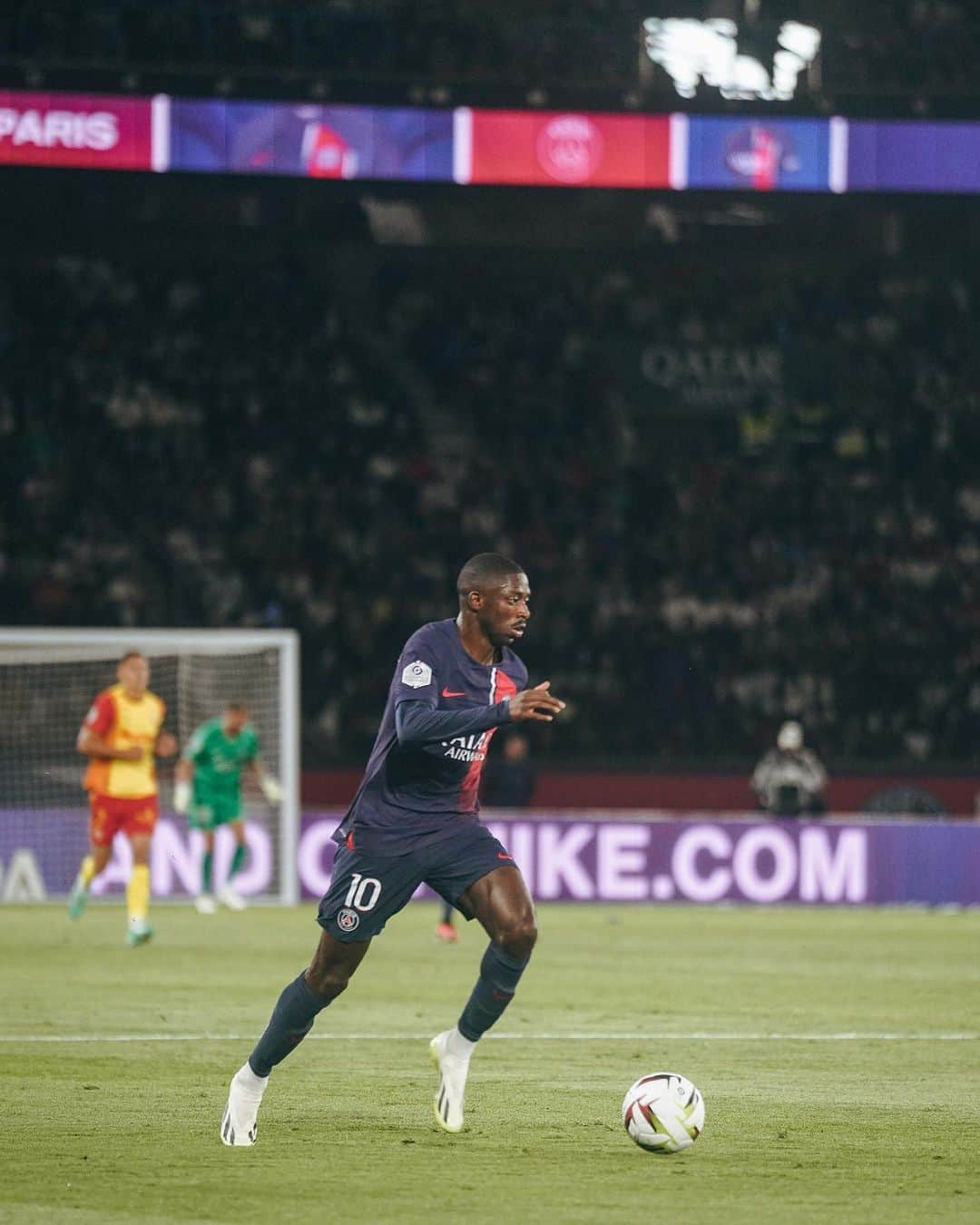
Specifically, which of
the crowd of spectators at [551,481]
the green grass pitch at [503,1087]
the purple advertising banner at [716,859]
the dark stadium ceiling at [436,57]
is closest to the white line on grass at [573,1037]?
the green grass pitch at [503,1087]

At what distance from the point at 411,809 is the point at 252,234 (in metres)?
24.0

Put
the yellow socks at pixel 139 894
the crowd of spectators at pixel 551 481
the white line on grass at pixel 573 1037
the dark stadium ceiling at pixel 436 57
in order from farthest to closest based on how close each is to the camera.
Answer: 1. the crowd of spectators at pixel 551 481
2. the dark stadium ceiling at pixel 436 57
3. the yellow socks at pixel 139 894
4. the white line on grass at pixel 573 1037

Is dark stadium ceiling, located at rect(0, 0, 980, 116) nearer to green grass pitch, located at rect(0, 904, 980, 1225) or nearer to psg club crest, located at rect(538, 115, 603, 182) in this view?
psg club crest, located at rect(538, 115, 603, 182)

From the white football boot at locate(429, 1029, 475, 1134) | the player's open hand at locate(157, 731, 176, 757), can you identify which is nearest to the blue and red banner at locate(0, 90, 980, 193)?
the player's open hand at locate(157, 731, 176, 757)

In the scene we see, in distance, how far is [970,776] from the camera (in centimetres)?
2695

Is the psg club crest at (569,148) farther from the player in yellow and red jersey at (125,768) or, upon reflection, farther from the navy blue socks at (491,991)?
the navy blue socks at (491,991)

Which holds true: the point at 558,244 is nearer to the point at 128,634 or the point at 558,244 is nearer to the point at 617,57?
the point at 617,57

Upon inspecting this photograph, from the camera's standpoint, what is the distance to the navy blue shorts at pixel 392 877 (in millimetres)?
7469

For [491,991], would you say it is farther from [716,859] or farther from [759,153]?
[759,153]

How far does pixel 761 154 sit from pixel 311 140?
5362 mm

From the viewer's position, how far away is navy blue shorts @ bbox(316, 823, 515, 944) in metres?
7.47

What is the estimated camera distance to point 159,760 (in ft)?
78.1

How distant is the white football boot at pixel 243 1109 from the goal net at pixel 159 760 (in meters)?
14.7

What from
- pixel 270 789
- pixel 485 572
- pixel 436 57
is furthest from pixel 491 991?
pixel 436 57
